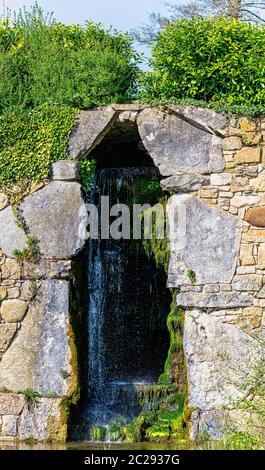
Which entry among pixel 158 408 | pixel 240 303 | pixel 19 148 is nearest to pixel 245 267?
pixel 240 303

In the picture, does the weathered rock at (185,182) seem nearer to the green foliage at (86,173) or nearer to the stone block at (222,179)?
the stone block at (222,179)

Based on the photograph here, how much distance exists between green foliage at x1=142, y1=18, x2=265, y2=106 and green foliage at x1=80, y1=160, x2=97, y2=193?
946 mm

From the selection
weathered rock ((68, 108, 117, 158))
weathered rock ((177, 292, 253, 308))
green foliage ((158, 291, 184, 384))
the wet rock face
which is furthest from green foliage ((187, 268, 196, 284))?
weathered rock ((68, 108, 117, 158))

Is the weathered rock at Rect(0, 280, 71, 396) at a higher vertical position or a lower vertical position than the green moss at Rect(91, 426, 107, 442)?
higher

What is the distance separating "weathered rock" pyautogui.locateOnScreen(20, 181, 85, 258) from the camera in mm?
11469

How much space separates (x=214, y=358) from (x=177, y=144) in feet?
7.58

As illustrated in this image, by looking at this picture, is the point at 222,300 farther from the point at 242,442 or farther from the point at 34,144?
the point at 34,144

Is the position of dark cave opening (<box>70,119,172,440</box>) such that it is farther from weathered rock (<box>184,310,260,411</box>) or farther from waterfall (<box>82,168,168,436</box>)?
weathered rock (<box>184,310,260,411</box>)

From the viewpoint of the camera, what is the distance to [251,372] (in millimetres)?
11062

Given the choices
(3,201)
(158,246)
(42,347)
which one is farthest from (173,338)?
(3,201)

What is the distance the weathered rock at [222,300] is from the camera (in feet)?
36.8

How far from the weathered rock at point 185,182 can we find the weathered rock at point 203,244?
10 cm

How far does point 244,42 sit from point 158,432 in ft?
14.1
